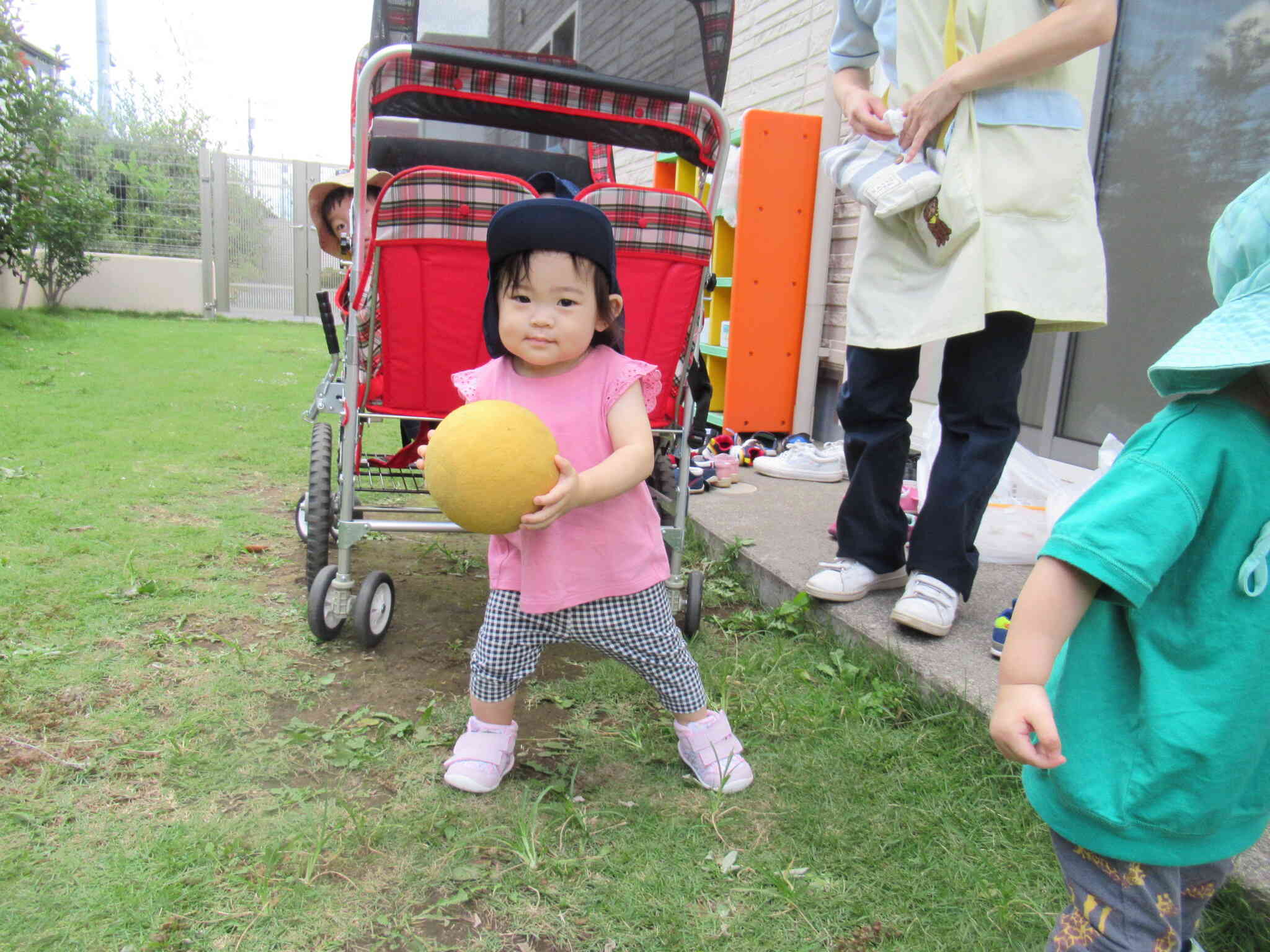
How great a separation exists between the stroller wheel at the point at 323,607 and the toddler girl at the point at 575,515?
0.79 meters

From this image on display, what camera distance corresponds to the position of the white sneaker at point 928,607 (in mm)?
2463

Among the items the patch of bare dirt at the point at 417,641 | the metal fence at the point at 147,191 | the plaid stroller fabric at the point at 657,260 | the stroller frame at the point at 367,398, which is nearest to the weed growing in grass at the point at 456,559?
the patch of bare dirt at the point at 417,641

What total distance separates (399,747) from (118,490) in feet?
9.39

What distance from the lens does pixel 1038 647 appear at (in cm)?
108

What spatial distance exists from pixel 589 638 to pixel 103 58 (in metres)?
25.4

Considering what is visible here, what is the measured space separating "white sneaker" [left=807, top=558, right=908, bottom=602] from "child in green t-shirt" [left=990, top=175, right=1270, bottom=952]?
5.20 ft

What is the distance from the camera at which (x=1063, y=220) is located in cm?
233

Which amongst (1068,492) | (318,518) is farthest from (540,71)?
(1068,492)

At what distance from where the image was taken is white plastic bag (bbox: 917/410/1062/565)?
3.29m

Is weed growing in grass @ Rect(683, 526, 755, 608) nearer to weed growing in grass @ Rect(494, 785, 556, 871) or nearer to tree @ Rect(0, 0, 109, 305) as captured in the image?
weed growing in grass @ Rect(494, 785, 556, 871)

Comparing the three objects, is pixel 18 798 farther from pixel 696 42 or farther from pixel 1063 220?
pixel 696 42

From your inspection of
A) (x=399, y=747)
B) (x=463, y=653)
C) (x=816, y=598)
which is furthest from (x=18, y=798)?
(x=816, y=598)

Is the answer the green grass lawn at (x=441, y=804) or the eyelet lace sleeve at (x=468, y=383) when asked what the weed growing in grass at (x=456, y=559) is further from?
the eyelet lace sleeve at (x=468, y=383)

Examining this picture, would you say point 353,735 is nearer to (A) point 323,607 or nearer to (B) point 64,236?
(A) point 323,607
